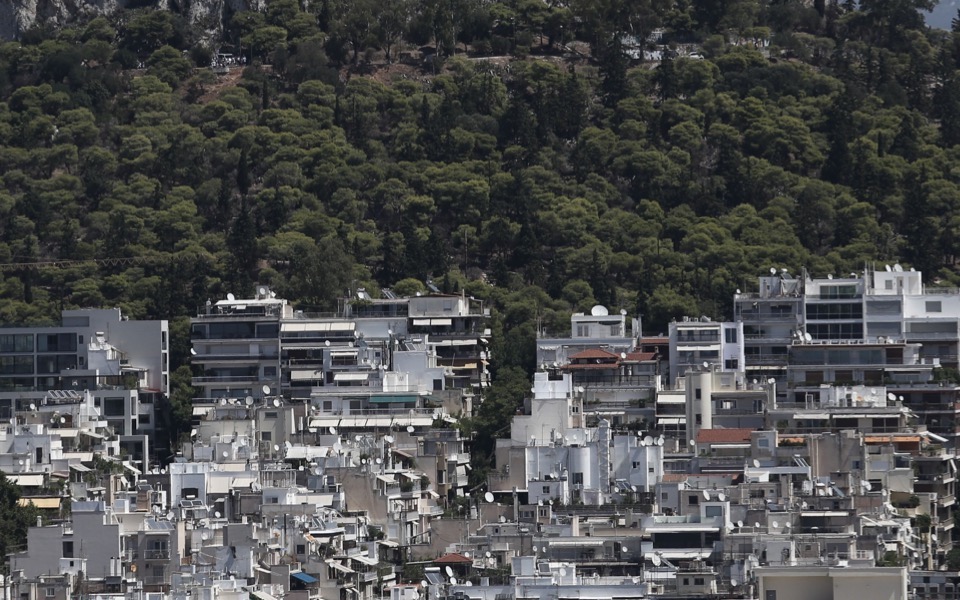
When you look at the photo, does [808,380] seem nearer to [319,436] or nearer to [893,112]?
[319,436]

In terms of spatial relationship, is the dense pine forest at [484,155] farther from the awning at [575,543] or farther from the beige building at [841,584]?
the beige building at [841,584]

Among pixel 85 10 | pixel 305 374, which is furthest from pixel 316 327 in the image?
pixel 85 10

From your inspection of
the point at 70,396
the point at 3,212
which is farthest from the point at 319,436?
the point at 3,212

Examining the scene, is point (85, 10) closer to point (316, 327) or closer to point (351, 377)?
point (316, 327)

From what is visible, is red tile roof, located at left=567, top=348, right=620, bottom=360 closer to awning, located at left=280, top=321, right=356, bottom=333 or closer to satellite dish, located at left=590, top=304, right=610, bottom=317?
satellite dish, located at left=590, top=304, right=610, bottom=317

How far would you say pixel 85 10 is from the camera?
153500mm

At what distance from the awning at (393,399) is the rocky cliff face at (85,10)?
2043 inches

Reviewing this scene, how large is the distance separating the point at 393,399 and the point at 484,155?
3071 cm

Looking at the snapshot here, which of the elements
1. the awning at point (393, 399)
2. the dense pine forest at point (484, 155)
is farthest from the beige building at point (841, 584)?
the awning at point (393, 399)

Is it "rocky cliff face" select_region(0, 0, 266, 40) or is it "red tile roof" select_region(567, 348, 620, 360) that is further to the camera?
"rocky cliff face" select_region(0, 0, 266, 40)

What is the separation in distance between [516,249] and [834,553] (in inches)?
1978

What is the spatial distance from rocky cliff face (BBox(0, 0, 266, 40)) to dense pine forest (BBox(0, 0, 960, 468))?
903 millimetres

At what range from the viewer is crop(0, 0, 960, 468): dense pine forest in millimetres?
116600

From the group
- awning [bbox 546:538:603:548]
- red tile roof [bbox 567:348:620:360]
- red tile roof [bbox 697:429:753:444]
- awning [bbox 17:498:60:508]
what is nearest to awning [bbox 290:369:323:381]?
red tile roof [bbox 567:348:620:360]
